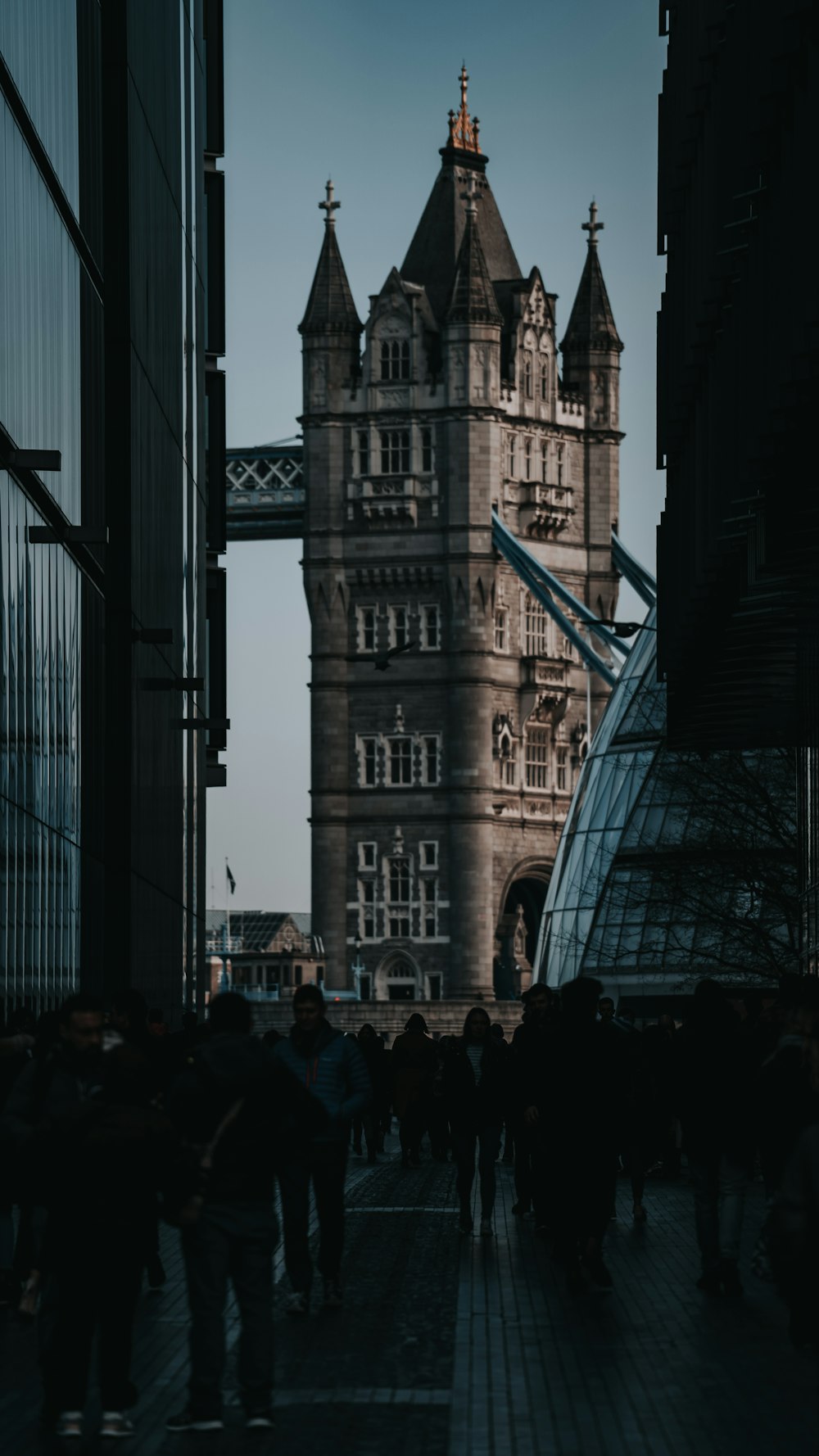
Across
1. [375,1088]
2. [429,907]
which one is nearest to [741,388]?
[375,1088]

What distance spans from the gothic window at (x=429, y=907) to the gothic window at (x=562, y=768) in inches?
306

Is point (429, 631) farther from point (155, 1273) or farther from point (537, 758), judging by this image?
point (155, 1273)

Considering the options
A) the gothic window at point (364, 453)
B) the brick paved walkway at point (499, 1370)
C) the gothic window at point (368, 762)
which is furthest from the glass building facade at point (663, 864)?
the gothic window at point (364, 453)

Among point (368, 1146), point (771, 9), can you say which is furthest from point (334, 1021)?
point (771, 9)

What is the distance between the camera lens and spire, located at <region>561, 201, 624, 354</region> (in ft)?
428

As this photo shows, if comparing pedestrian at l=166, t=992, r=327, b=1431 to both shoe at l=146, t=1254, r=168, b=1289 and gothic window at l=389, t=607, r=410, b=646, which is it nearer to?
shoe at l=146, t=1254, r=168, b=1289

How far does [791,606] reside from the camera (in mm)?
27453

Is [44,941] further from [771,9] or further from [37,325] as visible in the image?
[771,9]

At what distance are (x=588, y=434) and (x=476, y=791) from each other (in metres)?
18.4

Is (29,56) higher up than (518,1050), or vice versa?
(29,56)

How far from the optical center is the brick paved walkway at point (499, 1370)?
35.5 ft

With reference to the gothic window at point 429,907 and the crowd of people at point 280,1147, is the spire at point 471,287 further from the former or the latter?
the crowd of people at point 280,1147

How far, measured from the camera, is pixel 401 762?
122812mm

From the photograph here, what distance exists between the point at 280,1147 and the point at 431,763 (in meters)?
111
